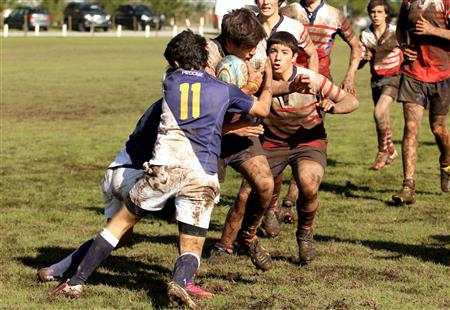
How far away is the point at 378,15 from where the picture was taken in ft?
44.3

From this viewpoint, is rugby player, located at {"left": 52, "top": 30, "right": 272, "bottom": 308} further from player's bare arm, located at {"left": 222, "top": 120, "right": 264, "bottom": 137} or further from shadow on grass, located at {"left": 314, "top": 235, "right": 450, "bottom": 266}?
shadow on grass, located at {"left": 314, "top": 235, "right": 450, "bottom": 266}

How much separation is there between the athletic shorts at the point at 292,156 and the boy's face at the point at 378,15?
18.3 ft

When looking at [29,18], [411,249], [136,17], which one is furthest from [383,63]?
[136,17]

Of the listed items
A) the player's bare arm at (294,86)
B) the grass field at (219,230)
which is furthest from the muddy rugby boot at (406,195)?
the player's bare arm at (294,86)

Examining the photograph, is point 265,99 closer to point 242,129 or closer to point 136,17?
point 242,129

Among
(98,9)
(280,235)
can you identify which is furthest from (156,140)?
(98,9)

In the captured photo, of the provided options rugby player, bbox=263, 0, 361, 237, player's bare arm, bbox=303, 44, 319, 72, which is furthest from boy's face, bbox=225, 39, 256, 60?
rugby player, bbox=263, 0, 361, 237

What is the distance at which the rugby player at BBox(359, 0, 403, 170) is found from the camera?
13.6 m

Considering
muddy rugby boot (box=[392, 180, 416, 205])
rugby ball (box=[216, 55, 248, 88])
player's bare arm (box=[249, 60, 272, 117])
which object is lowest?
muddy rugby boot (box=[392, 180, 416, 205])

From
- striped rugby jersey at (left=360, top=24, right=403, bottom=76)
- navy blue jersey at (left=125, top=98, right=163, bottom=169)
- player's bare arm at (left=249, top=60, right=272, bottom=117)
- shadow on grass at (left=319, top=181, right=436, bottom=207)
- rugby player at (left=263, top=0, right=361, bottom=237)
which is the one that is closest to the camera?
player's bare arm at (left=249, top=60, right=272, bottom=117)

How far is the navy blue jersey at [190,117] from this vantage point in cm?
625

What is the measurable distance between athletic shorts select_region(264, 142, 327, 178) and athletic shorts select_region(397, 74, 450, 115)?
3.05 metres

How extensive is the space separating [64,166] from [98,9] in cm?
5705

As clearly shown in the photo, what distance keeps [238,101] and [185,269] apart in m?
1.12
